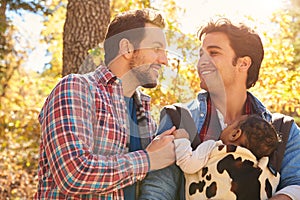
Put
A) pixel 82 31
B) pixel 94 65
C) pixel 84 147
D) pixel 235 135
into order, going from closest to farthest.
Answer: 1. pixel 84 147
2. pixel 235 135
3. pixel 94 65
4. pixel 82 31

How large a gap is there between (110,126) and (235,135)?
1.83ft

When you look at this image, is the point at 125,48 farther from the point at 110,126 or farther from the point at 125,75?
the point at 110,126

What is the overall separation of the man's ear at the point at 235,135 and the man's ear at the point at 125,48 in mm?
578

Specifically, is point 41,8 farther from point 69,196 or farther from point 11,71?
point 69,196

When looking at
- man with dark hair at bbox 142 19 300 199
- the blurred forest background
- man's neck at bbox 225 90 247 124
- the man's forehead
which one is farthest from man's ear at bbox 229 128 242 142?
the blurred forest background

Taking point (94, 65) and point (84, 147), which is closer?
point (84, 147)

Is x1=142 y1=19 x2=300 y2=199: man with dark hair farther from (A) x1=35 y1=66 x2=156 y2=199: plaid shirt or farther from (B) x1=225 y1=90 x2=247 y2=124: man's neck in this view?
(A) x1=35 y1=66 x2=156 y2=199: plaid shirt

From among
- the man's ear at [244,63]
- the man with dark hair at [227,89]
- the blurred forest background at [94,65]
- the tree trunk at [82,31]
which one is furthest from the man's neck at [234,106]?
the tree trunk at [82,31]

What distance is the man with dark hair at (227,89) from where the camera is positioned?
242 centimetres

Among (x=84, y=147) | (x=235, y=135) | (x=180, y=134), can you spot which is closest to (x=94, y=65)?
(x=180, y=134)

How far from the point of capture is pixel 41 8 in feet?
28.0

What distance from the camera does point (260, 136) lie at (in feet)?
7.42

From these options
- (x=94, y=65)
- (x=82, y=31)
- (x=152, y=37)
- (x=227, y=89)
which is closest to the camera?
(x=152, y=37)

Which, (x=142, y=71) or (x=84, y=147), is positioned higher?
(x=142, y=71)
